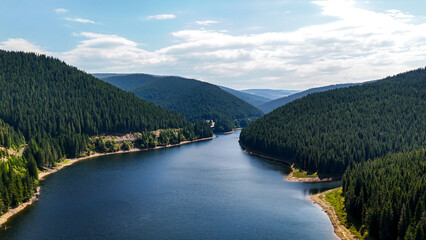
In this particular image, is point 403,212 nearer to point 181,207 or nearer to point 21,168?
point 181,207

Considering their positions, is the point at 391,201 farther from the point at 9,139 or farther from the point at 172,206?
the point at 9,139

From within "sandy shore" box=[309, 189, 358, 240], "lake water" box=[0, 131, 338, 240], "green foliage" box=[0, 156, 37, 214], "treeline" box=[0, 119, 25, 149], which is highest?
"treeline" box=[0, 119, 25, 149]

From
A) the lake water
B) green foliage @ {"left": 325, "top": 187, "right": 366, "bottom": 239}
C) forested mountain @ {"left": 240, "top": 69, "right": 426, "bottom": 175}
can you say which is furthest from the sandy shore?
forested mountain @ {"left": 240, "top": 69, "right": 426, "bottom": 175}

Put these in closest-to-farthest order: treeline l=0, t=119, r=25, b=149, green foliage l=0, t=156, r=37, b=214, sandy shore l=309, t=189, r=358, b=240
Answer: sandy shore l=309, t=189, r=358, b=240, green foliage l=0, t=156, r=37, b=214, treeline l=0, t=119, r=25, b=149

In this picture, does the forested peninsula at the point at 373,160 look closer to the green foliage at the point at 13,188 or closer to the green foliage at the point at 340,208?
the green foliage at the point at 340,208

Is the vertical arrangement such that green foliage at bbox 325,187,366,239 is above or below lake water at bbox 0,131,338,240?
below

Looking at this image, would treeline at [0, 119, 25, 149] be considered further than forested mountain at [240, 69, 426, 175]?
Yes

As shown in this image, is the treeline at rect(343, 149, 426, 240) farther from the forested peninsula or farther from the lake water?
the lake water

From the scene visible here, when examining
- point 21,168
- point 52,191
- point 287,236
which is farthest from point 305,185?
point 21,168
